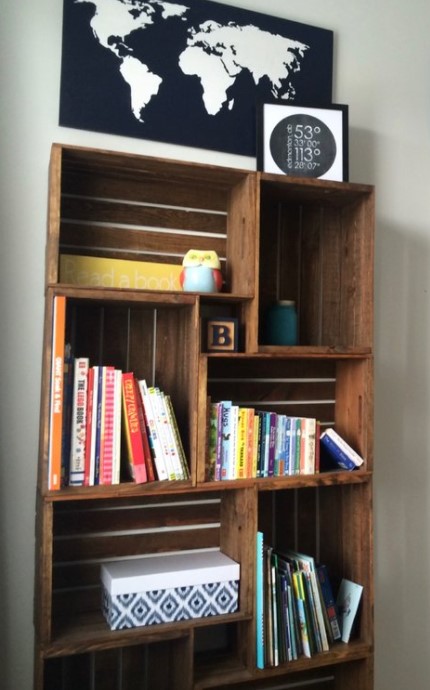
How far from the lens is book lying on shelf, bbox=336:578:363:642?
166cm

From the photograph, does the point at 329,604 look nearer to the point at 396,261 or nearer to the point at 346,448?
the point at 346,448

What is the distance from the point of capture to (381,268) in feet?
6.63

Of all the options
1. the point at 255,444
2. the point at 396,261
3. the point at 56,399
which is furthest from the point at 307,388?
the point at 56,399

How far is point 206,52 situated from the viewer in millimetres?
1765

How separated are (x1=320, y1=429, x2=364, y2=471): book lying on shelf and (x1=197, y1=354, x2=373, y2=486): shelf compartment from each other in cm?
3

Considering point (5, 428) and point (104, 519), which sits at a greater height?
point (5, 428)

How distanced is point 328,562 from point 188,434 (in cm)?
67

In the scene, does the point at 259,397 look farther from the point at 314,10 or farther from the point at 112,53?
the point at 314,10

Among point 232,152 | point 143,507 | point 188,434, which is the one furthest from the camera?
point 232,152

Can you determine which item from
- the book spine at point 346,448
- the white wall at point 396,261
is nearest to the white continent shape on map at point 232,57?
the white wall at point 396,261

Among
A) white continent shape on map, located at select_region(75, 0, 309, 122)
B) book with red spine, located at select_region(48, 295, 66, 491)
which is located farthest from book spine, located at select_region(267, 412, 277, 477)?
white continent shape on map, located at select_region(75, 0, 309, 122)

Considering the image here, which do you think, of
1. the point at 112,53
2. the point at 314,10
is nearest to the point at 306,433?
the point at 112,53

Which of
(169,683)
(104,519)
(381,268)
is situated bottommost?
(169,683)

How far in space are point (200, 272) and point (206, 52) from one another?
0.71 m
